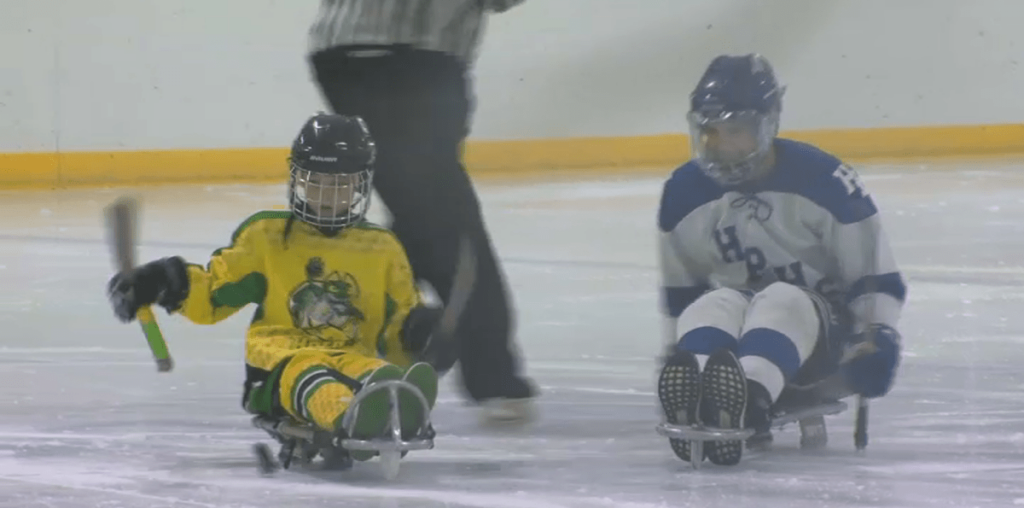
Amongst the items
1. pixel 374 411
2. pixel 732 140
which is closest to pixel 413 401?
pixel 374 411

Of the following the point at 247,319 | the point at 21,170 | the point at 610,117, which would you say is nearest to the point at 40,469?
the point at 247,319

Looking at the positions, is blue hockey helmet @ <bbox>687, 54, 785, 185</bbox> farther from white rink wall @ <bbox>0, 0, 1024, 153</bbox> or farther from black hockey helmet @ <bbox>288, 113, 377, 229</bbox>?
white rink wall @ <bbox>0, 0, 1024, 153</bbox>

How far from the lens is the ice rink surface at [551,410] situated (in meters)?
2.03

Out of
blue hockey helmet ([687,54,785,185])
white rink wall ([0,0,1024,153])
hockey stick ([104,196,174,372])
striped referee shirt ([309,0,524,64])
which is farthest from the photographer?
white rink wall ([0,0,1024,153])

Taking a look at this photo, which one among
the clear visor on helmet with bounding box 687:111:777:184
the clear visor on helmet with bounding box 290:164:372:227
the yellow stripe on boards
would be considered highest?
the clear visor on helmet with bounding box 687:111:777:184

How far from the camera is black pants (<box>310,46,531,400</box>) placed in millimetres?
2449

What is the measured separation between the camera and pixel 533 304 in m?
3.69

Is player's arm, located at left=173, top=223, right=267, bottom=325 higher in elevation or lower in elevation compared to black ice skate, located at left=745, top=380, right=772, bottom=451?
higher

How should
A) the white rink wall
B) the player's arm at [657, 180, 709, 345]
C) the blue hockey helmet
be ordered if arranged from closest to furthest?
the blue hockey helmet → the player's arm at [657, 180, 709, 345] → the white rink wall

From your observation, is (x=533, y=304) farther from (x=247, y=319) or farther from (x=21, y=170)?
(x=21, y=170)

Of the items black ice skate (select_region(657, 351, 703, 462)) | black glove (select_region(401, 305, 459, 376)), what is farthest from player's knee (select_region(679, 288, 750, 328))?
black glove (select_region(401, 305, 459, 376))

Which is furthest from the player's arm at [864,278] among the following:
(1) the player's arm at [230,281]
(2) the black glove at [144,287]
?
(2) the black glove at [144,287]

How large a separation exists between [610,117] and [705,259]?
4.91m

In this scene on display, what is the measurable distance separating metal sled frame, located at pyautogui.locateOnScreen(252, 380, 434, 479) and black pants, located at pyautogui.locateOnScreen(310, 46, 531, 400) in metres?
0.40
